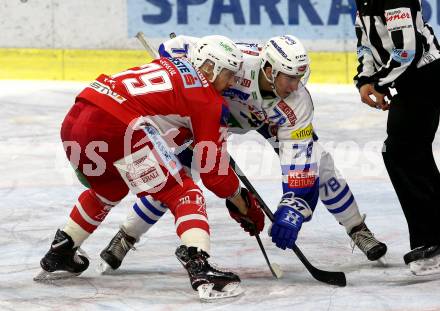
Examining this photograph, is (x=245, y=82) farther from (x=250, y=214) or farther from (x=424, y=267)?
(x=424, y=267)

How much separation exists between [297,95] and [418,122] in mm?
485

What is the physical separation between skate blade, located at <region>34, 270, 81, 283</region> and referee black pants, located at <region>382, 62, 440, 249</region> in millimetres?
1340

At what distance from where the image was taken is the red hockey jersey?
13.0 feet

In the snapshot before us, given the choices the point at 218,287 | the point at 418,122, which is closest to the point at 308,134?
the point at 418,122

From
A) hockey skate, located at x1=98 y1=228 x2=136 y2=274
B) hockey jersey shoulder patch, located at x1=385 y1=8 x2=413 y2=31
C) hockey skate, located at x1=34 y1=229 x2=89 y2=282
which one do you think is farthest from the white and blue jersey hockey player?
hockey jersey shoulder patch, located at x1=385 y1=8 x2=413 y2=31

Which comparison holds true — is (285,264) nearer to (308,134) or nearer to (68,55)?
(308,134)

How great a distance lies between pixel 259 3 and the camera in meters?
8.77

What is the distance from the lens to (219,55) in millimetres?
4090

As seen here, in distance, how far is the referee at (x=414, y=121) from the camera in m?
4.25

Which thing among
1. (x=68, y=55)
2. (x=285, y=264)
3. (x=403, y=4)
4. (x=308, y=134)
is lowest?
(x=68, y=55)

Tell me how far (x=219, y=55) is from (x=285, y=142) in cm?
48

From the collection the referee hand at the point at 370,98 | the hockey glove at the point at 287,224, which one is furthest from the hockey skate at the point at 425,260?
the referee hand at the point at 370,98

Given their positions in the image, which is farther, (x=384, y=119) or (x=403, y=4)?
(x=384, y=119)

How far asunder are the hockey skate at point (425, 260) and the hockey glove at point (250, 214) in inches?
24.3
